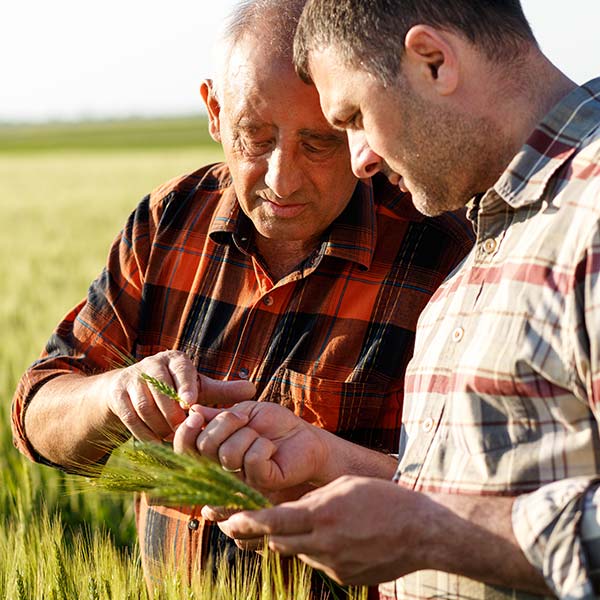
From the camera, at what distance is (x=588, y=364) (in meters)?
1.60

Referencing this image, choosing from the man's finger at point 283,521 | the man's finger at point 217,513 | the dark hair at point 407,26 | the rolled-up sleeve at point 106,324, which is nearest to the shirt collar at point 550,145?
the dark hair at point 407,26

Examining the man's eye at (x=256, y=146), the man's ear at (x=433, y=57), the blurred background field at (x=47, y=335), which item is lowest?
the blurred background field at (x=47, y=335)

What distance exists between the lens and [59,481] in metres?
4.22

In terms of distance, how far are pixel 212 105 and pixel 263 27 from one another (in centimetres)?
32

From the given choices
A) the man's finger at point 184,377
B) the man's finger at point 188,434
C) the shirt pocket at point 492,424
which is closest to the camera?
the shirt pocket at point 492,424

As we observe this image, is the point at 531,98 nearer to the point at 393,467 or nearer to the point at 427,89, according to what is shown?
the point at 427,89

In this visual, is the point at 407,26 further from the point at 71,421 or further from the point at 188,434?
the point at 71,421

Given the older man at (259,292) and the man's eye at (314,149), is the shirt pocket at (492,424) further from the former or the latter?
the man's eye at (314,149)

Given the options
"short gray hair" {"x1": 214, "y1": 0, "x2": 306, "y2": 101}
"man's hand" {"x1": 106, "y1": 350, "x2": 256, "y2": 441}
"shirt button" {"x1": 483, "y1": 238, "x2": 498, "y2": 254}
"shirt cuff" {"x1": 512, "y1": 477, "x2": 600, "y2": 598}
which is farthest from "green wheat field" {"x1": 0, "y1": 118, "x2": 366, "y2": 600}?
"short gray hair" {"x1": 214, "y1": 0, "x2": 306, "y2": 101}

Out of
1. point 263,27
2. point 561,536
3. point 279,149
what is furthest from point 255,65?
point 561,536

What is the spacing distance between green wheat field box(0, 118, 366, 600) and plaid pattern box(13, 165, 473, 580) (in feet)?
1.02

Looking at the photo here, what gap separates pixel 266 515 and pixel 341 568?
0.57ft

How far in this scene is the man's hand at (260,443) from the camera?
2059 mm

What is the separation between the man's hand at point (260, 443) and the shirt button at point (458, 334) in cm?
47
